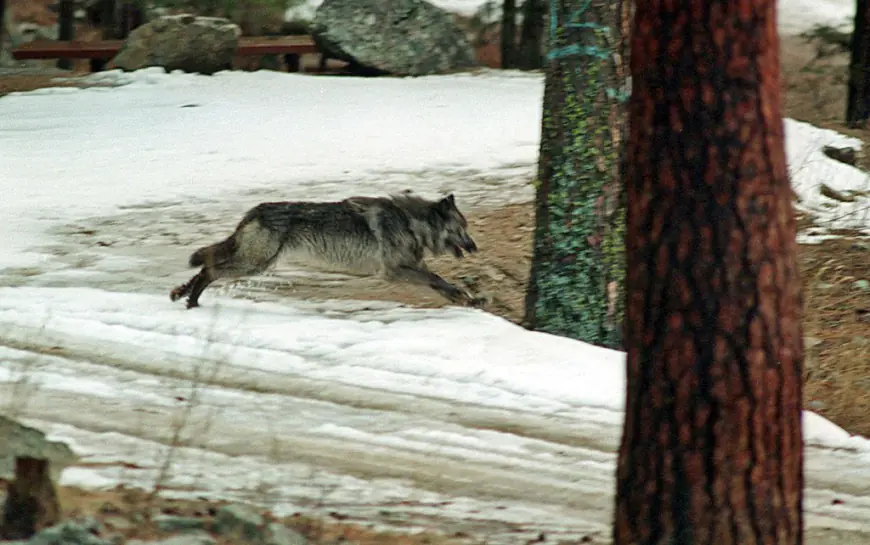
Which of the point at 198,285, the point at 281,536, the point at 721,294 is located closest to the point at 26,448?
the point at 281,536

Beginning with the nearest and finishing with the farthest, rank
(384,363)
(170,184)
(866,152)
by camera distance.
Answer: (384,363)
(170,184)
(866,152)

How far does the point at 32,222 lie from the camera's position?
13531 millimetres

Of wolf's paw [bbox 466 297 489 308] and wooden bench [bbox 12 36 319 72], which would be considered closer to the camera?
wolf's paw [bbox 466 297 489 308]

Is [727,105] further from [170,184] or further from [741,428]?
[170,184]

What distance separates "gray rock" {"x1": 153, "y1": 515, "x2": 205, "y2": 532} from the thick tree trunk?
186cm

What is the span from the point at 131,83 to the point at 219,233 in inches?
344

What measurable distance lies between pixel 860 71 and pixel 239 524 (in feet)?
51.5

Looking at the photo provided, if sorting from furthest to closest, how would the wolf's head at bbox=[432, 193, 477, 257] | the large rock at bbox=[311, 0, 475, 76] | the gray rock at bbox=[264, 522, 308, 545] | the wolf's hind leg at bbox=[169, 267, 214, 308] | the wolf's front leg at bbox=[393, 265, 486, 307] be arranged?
the large rock at bbox=[311, 0, 475, 76] < the wolf's head at bbox=[432, 193, 477, 257] < the wolf's front leg at bbox=[393, 265, 486, 307] < the wolf's hind leg at bbox=[169, 267, 214, 308] < the gray rock at bbox=[264, 522, 308, 545]

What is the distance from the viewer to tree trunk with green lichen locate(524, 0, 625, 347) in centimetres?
983

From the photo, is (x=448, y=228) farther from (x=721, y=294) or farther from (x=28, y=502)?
(x=28, y=502)

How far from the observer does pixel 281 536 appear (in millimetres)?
5355

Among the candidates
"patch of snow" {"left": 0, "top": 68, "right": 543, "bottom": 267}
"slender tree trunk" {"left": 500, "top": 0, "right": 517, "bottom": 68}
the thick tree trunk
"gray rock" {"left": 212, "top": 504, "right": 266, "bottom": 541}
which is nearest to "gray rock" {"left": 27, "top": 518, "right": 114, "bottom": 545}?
"gray rock" {"left": 212, "top": 504, "right": 266, "bottom": 541}

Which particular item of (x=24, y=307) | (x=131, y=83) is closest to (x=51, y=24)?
(x=131, y=83)

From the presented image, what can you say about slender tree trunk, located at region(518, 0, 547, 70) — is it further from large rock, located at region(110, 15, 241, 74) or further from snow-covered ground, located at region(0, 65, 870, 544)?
snow-covered ground, located at region(0, 65, 870, 544)
